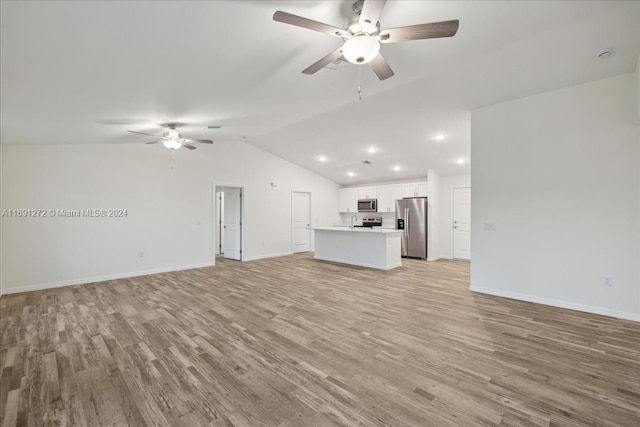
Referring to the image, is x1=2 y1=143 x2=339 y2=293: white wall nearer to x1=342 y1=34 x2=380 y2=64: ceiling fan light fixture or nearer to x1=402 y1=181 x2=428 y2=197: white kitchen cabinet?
x1=402 y1=181 x2=428 y2=197: white kitchen cabinet

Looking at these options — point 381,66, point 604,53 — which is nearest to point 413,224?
point 604,53

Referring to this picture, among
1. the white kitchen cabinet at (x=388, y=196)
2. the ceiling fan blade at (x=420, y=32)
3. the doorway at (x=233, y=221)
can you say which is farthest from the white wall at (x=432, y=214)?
the ceiling fan blade at (x=420, y=32)

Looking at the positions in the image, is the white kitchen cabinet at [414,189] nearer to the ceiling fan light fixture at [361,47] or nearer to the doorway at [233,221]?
the doorway at [233,221]

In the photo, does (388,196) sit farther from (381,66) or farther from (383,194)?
(381,66)

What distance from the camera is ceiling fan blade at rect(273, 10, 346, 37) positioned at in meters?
1.60

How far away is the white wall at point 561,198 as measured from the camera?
3318mm

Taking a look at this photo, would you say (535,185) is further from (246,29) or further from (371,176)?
(371,176)

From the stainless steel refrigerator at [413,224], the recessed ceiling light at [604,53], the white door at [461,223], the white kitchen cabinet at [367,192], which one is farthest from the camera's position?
the white kitchen cabinet at [367,192]

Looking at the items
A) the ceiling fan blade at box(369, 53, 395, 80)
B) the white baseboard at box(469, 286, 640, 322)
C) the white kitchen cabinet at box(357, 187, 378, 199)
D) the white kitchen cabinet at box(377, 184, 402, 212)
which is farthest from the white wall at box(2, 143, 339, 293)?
the white baseboard at box(469, 286, 640, 322)

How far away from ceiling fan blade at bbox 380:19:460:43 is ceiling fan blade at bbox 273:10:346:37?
325mm

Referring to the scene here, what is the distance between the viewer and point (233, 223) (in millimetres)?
7793

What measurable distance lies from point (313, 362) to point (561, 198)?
387cm

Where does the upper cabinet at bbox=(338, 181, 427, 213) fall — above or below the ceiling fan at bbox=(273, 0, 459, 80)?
below

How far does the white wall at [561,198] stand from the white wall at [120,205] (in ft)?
18.0
